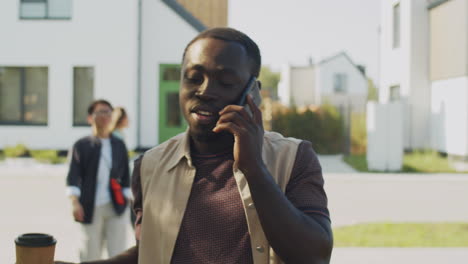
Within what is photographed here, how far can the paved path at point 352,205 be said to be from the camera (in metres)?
7.27

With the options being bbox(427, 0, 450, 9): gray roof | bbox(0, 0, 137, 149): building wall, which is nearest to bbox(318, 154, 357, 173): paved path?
bbox(427, 0, 450, 9): gray roof

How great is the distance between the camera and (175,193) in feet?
5.57

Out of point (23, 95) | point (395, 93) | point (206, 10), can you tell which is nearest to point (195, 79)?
point (23, 95)

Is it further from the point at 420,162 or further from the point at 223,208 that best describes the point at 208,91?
the point at 420,162

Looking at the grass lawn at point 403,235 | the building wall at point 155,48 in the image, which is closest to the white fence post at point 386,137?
the building wall at point 155,48

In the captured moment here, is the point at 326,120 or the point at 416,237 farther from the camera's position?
the point at 326,120

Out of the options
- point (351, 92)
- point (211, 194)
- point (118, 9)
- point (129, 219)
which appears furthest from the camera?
point (351, 92)

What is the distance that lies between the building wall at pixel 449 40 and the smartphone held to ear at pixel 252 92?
19.3 meters

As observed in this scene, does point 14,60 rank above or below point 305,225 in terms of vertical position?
above

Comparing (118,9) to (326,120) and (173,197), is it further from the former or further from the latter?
(173,197)

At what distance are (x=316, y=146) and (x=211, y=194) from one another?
22074 millimetres

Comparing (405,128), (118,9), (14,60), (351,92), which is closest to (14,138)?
(14,60)

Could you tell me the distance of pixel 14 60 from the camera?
71.1ft

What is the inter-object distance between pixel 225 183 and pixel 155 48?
20785 millimetres
